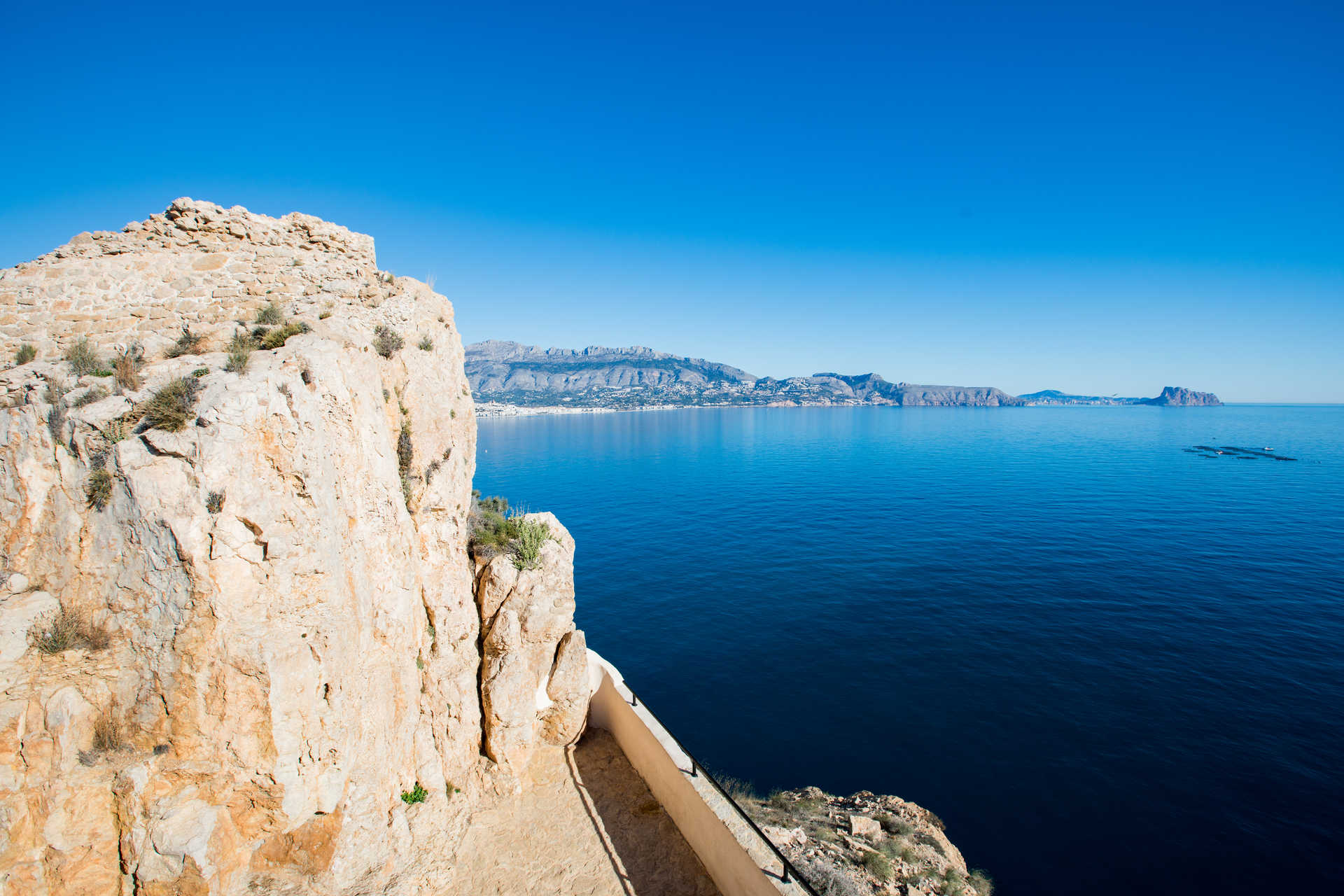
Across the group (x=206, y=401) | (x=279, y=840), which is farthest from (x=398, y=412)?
(x=279, y=840)

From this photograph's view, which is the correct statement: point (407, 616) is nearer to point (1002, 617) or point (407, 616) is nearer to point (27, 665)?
point (27, 665)

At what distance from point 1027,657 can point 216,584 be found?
2368 cm

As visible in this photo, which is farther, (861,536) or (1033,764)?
(861,536)

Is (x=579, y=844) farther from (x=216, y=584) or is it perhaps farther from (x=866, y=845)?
(x=216, y=584)

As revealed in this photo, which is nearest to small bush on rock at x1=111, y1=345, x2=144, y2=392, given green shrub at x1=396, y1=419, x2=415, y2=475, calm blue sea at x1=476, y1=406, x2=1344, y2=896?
green shrub at x1=396, y1=419, x2=415, y2=475

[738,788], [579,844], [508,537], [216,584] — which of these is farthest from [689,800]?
[216,584]

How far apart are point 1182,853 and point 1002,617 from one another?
458 inches

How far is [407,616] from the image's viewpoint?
29.4ft

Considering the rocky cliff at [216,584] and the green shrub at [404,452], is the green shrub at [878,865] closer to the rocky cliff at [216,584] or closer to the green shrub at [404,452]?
the rocky cliff at [216,584]

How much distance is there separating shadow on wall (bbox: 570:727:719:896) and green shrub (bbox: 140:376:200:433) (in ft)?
30.2

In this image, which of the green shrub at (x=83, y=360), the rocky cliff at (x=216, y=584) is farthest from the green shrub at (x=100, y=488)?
the green shrub at (x=83, y=360)

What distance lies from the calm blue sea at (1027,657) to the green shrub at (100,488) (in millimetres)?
14767

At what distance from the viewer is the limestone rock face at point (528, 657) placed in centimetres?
1073

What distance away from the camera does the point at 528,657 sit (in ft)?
36.3
